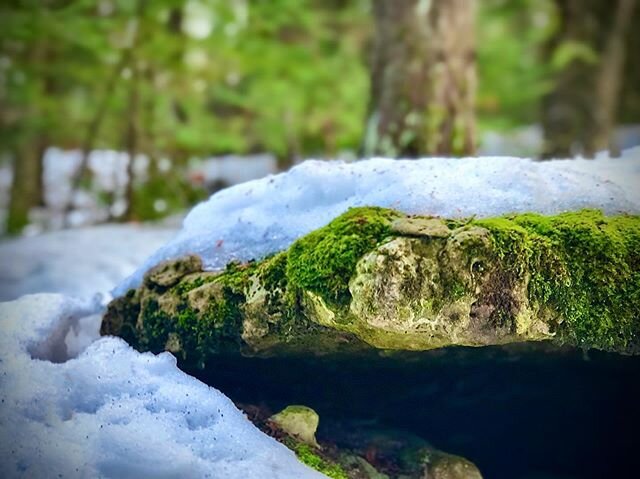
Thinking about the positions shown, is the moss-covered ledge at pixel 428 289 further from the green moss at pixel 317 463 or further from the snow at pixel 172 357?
the green moss at pixel 317 463

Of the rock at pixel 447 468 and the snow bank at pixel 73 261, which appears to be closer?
the rock at pixel 447 468

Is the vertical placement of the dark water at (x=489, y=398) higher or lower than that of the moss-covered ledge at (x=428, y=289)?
lower

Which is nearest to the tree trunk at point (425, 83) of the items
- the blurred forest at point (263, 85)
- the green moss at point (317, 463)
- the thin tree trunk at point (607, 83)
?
the blurred forest at point (263, 85)

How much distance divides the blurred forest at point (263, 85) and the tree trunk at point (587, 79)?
0.04 feet

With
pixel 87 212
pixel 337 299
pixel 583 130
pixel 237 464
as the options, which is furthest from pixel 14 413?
pixel 583 130

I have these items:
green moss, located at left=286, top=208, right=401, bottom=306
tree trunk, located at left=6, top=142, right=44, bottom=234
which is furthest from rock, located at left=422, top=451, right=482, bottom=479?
tree trunk, located at left=6, top=142, right=44, bottom=234

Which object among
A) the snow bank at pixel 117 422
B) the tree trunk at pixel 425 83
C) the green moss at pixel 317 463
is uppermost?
the tree trunk at pixel 425 83

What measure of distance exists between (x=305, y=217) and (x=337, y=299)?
509 millimetres

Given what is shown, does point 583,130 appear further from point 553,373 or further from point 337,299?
point 337,299

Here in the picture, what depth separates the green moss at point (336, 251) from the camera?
5.61ft

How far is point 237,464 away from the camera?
1.61 meters

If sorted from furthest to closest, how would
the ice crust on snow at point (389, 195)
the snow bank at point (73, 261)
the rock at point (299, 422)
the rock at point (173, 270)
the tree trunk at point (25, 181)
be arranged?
1. the tree trunk at point (25, 181)
2. the snow bank at point (73, 261)
3. the rock at point (173, 270)
4. the ice crust on snow at point (389, 195)
5. the rock at point (299, 422)

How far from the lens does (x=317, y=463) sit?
1779mm

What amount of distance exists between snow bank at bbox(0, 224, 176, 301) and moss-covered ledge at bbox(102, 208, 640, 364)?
0.98 m
